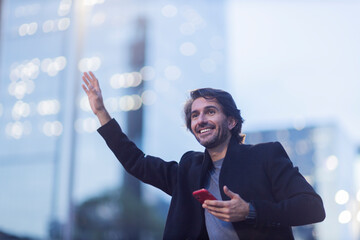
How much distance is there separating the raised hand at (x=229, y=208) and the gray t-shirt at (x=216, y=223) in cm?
25

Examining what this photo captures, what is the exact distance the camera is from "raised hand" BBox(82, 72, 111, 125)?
267cm

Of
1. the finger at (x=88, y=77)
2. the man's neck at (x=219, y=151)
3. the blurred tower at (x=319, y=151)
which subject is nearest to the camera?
the man's neck at (x=219, y=151)

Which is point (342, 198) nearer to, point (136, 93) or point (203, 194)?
point (203, 194)

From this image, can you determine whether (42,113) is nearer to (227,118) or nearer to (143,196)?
(143,196)

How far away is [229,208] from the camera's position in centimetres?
191

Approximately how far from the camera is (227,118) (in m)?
2.50

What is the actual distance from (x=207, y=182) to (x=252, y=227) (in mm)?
393

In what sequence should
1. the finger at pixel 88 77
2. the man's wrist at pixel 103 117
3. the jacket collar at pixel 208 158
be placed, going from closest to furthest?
the jacket collar at pixel 208 158 < the man's wrist at pixel 103 117 < the finger at pixel 88 77

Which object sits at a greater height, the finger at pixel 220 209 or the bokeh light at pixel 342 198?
the finger at pixel 220 209

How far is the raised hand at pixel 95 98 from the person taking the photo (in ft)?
8.75

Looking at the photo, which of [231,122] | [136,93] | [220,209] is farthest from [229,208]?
[136,93]

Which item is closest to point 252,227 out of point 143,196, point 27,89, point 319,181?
point 319,181

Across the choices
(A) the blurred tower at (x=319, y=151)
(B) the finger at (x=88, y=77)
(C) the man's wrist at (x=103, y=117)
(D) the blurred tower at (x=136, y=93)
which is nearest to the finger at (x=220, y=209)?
(C) the man's wrist at (x=103, y=117)

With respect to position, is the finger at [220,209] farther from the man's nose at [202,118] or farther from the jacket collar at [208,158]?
the man's nose at [202,118]
